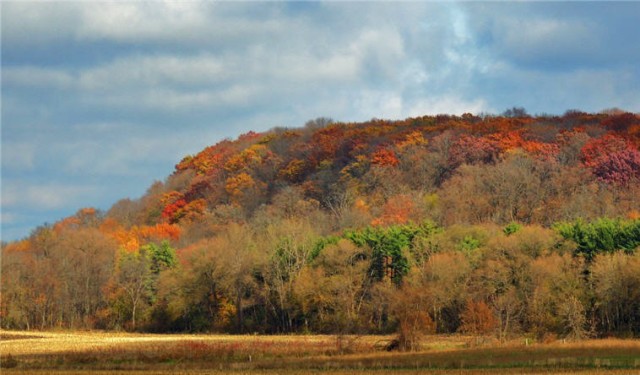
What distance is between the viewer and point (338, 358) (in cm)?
5538

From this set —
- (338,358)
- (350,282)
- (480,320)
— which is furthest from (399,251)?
(338,358)

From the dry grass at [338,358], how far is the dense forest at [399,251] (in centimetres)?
585

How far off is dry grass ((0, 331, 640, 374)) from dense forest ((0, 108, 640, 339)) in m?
5.85

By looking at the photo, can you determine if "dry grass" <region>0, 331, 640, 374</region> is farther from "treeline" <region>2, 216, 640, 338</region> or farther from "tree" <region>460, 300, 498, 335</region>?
"treeline" <region>2, 216, 640, 338</region>

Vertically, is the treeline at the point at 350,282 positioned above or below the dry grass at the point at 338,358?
above

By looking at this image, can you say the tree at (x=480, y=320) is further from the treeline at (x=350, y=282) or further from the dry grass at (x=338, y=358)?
the dry grass at (x=338, y=358)

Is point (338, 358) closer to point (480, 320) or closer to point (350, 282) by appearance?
point (480, 320)

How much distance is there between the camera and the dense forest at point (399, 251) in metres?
84.5

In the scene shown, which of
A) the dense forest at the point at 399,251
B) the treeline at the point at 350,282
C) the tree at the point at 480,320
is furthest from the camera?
the dense forest at the point at 399,251

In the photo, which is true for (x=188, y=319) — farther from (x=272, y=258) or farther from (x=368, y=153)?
(x=368, y=153)

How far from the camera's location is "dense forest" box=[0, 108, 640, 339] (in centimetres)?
8449

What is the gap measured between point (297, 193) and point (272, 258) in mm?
64587

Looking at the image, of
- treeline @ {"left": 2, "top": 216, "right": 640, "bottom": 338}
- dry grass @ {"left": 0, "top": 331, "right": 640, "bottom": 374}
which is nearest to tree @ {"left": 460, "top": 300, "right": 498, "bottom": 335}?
treeline @ {"left": 2, "top": 216, "right": 640, "bottom": 338}

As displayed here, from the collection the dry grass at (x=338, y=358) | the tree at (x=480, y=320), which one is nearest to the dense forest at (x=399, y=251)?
the tree at (x=480, y=320)
